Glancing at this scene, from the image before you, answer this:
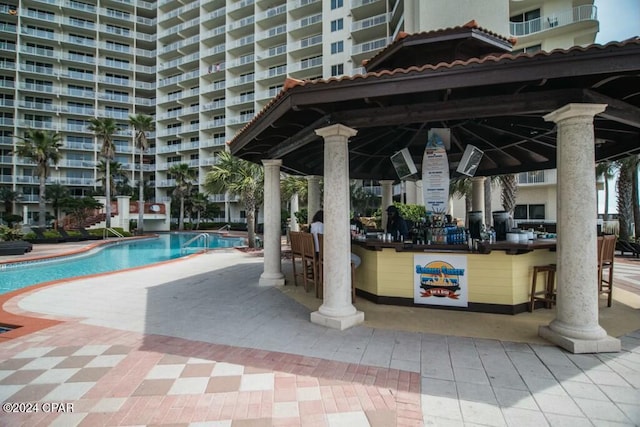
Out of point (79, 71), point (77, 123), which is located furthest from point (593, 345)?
point (79, 71)

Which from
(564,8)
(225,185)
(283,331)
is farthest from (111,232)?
(564,8)

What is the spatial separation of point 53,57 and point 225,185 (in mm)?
46366

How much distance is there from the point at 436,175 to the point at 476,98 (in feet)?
7.67

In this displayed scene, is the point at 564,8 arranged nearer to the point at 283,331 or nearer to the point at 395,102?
the point at 395,102

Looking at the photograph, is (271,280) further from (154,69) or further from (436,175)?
(154,69)

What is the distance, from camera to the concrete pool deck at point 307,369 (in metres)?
2.63

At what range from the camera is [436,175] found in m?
6.40

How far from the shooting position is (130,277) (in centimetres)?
864

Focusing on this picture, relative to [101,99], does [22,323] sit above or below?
below

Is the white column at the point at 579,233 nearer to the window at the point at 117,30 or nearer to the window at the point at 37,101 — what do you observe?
the window at the point at 37,101

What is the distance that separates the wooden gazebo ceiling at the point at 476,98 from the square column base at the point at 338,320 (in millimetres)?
2838

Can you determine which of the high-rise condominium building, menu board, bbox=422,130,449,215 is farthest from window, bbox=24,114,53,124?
menu board, bbox=422,130,449,215

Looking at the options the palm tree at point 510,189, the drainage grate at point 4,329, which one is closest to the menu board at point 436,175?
the drainage grate at point 4,329

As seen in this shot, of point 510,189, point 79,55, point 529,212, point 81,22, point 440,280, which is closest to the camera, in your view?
point 440,280
